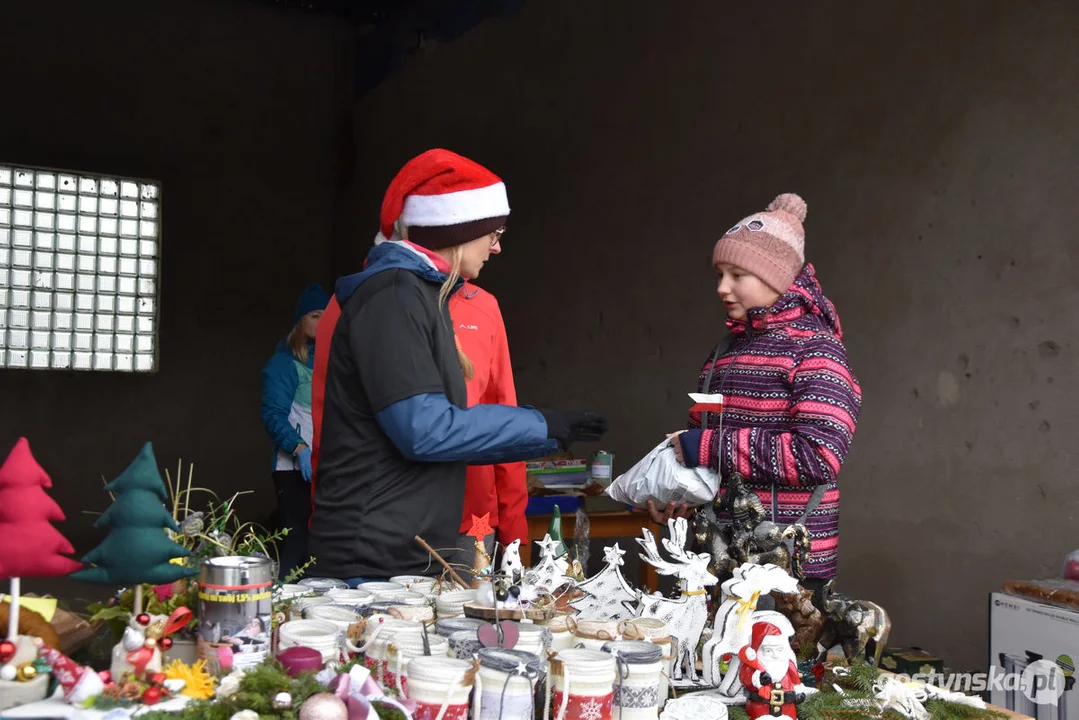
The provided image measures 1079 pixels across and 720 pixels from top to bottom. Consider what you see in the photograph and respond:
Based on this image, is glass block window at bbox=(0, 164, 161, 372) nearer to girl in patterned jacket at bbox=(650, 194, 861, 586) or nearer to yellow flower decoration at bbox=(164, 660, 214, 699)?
girl in patterned jacket at bbox=(650, 194, 861, 586)

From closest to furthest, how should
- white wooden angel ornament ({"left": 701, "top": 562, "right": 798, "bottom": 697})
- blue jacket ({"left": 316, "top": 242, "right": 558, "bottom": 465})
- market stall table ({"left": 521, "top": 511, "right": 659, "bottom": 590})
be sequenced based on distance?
white wooden angel ornament ({"left": 701, "top": 562, "right": 798, "bottom": 697}) → blue jacket ({"left": 316, "top": 242, "right": 558, "bottom": 465}) → market stall table ({"left": 521, "top": 511, "right": 659, "bottom": 590})

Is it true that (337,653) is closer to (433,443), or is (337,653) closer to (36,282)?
(433,443)

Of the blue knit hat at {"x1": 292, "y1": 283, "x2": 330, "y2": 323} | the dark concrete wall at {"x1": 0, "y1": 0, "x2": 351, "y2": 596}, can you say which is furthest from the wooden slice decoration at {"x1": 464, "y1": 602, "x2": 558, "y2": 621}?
the dark concrete wall at {"x1": 0, "y1": 0, "x2": 351, "y2": 596}

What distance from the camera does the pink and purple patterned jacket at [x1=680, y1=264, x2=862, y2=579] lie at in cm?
185

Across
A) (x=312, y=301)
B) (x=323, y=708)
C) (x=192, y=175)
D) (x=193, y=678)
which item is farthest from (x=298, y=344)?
(x=323, y=708)

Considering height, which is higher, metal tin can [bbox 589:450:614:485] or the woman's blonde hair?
the woman's blonde hair

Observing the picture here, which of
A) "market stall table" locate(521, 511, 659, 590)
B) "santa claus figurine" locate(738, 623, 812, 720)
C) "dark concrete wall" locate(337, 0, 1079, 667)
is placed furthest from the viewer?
"market stall table" locate(521, 511, 659, 590)

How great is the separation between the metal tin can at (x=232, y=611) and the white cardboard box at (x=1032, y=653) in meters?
1.39

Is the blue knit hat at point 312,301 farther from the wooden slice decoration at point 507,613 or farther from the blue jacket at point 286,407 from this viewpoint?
the wooden slice decoration at point 507,613

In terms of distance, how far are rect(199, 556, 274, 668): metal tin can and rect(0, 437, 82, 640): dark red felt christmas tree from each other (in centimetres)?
15

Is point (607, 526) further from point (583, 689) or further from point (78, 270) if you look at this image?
point (78, 270)

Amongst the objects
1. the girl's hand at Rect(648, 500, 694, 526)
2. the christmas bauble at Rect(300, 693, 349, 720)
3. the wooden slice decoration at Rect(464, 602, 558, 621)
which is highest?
the girl's hand at Rect(648, 500, 694, 526)

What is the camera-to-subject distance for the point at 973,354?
315 cm

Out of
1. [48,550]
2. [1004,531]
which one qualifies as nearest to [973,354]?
[1004,531]
